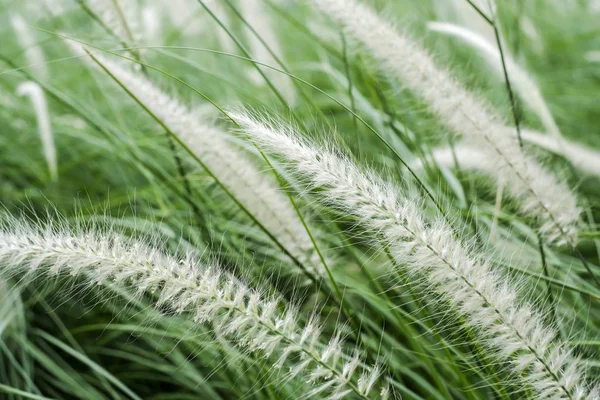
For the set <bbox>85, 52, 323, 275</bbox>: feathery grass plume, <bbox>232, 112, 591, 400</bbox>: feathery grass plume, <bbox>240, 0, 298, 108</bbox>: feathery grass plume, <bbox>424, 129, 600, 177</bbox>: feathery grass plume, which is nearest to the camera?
<bbox>232, 112, 591, 400</bbox>: feathery grass plume

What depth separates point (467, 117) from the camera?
1102mm

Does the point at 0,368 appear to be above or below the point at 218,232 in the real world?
below

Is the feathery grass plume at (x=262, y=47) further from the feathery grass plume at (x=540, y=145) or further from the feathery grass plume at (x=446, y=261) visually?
the feathery grass plume at (x=446, y=261)

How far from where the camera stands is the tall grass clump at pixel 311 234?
797 millimetres

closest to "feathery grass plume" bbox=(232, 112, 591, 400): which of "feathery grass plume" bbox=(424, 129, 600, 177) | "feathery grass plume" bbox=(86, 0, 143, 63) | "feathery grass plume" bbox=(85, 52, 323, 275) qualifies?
"feathery grass plume" bbox=(85, 52, 323, 275)

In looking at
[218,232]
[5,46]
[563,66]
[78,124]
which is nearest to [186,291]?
[218,232]

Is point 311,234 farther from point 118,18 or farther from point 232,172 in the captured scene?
point 118,18

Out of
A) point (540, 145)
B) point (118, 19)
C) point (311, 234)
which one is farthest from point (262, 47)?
point (311, 234)

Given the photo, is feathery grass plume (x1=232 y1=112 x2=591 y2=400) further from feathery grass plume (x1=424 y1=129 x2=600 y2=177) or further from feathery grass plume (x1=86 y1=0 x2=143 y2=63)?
feathery grass plume (x1=86 y1=0 x2=143 y2=63)

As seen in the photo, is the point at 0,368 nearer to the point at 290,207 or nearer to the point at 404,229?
the point at 290,207

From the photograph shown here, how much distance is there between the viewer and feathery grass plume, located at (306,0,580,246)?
3.61 ft

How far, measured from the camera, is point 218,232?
1319 millimetres

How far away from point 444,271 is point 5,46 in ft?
10.7

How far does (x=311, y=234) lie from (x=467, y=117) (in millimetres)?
358
